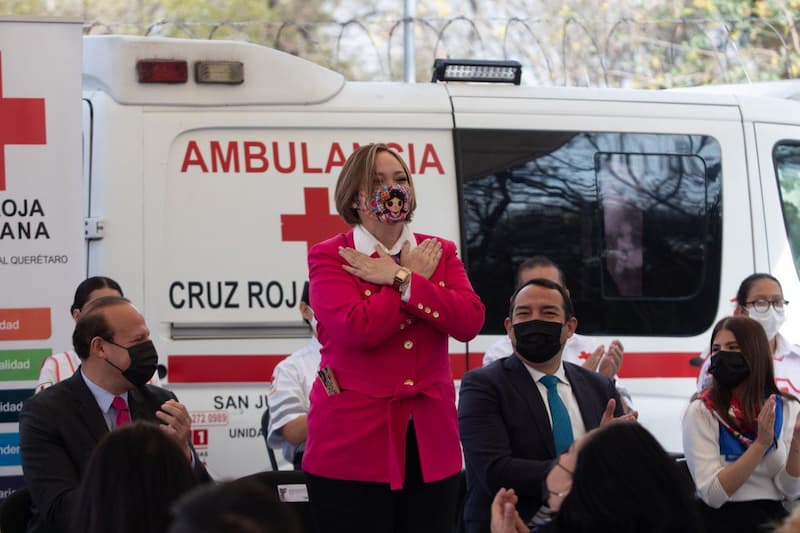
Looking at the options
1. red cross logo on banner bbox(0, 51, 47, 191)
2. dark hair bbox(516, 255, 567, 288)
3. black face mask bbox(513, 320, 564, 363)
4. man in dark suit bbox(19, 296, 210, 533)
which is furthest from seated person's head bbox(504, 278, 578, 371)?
red cross logo on banner bbox(0, 51, 47, 191)

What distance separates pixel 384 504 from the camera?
4285 millimetres

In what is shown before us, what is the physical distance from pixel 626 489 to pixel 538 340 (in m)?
1.51

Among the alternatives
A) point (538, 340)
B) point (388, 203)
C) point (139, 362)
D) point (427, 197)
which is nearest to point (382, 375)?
point (388, 203)

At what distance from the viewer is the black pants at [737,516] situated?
17.0 feet

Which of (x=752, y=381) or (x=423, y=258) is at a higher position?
(x=423, y=258)

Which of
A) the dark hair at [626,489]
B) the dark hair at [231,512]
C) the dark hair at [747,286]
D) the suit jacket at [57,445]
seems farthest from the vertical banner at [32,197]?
the dark hair at [231,512]

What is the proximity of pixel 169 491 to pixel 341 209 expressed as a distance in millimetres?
1557

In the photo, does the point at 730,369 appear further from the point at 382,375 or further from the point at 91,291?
the point at 91,291

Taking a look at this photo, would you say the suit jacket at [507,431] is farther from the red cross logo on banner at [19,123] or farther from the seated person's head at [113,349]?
the red cross logo on banner at [19,123]

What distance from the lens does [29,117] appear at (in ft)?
19.5

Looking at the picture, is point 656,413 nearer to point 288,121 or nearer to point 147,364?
point 288,121

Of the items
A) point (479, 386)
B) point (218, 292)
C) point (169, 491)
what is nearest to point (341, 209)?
point (479, 386)

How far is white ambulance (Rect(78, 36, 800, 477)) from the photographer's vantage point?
6.27 metres

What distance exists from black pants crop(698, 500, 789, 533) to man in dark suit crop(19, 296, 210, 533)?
1949mm
